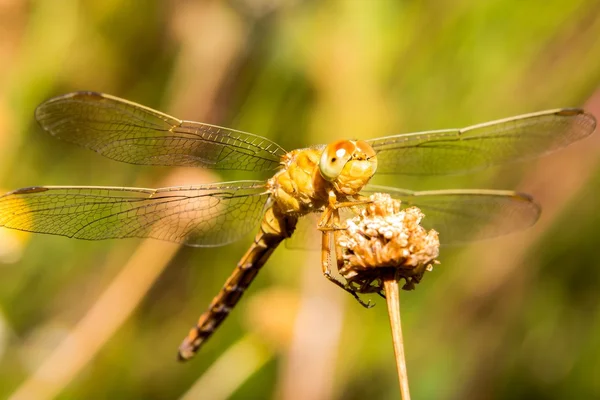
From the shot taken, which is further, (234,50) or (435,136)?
(234,50)

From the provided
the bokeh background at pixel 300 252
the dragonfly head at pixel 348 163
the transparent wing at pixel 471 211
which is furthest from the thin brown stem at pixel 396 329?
the bokeh background at pixel 300 252

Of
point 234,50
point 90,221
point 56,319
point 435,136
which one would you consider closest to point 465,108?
point 435,136

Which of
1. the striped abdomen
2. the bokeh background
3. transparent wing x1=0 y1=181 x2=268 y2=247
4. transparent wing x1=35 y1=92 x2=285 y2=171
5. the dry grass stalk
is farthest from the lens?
the bokeh background

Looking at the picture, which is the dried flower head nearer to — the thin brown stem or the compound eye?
the thin brown stem

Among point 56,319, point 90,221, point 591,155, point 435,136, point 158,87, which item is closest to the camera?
point 90,221

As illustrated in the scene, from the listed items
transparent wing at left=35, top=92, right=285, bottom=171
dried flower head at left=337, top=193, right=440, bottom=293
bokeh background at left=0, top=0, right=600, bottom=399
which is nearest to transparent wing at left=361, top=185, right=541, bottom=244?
bokeh background at left=0, top=0, right=600, bottom=399

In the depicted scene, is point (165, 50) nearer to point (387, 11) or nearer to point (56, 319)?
point (387, 11)

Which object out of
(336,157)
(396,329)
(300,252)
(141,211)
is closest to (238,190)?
(141,211)
